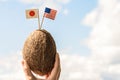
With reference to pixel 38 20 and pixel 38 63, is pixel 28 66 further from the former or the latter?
pixel 38 20

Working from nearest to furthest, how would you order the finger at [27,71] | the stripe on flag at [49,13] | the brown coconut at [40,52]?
the finger at [27,71] < the brown coconut at [40,52] < the stripe on flag at [49,13]

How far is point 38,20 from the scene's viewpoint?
11.4 meters

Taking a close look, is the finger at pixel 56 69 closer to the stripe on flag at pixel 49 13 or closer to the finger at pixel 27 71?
the finger at pixel 27 71

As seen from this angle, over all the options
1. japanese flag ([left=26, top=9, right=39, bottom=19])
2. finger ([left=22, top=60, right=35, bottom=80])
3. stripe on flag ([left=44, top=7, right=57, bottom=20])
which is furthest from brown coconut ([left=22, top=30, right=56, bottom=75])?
stripe on flag ([left=44, top=7, right=57, bottom=20])

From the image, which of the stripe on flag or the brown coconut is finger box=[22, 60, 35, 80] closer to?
the brown coconut

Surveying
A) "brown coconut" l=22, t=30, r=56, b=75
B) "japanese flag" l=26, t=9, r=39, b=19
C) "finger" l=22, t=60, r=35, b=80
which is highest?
"japanese flag" l=26, t=9, r=39, b=19

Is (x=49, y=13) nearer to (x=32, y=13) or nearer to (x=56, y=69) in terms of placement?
(x=32, y=13)

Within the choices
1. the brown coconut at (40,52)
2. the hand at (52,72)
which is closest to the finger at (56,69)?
the hand at (52,72)

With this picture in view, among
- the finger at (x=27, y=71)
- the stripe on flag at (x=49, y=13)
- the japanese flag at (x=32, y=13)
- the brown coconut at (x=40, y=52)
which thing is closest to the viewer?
the finger at (x=27, y=71)

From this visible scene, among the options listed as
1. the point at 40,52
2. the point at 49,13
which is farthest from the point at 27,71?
the point at 49,13

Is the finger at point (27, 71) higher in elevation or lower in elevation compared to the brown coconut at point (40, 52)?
lower

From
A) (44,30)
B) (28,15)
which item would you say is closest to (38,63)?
(44,30)

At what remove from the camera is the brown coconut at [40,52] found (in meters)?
10.3

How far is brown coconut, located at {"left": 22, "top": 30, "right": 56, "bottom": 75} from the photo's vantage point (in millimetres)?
10289
